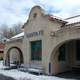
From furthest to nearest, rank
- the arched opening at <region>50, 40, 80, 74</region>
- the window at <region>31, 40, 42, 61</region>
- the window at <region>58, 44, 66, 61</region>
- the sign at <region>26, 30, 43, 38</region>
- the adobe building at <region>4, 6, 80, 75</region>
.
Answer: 1. the window at <region>31, 40, 42, 61</region>
2. the sign at <region>26, 30, 43, 38</region>
3. the window at <region>58, 44, 66, 61</region>
4. the arched opening at <region>50, 40, 80, 74</region>
5. the adobe building at <region>4, 6, 80, 75</region>

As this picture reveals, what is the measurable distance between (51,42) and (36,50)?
3.51 metres

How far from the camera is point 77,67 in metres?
20.6

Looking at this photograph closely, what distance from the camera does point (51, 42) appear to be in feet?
60.0

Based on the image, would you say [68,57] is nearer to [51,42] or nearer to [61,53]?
[61,53]

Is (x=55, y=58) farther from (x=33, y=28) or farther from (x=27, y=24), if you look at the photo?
(x=27, y=24)

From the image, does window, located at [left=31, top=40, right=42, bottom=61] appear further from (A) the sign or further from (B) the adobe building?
(A) the sign

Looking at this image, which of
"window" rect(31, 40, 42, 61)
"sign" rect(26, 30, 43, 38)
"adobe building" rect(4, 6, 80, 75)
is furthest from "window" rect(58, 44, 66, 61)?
"sign" rect(26, 30, 43, 38)

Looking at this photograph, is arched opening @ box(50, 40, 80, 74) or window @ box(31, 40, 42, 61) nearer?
arched opening @ box(50, 40, 80, 74)

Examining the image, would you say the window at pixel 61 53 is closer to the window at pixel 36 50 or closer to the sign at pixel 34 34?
the window at pixel 36 50

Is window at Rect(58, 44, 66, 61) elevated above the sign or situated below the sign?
below

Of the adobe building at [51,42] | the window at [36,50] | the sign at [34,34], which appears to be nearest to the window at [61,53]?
the adobe building at [51,42]

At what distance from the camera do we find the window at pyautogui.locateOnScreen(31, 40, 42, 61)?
20.8 m

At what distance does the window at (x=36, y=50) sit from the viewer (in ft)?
68.2

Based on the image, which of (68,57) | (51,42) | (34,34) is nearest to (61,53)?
(68,57)
